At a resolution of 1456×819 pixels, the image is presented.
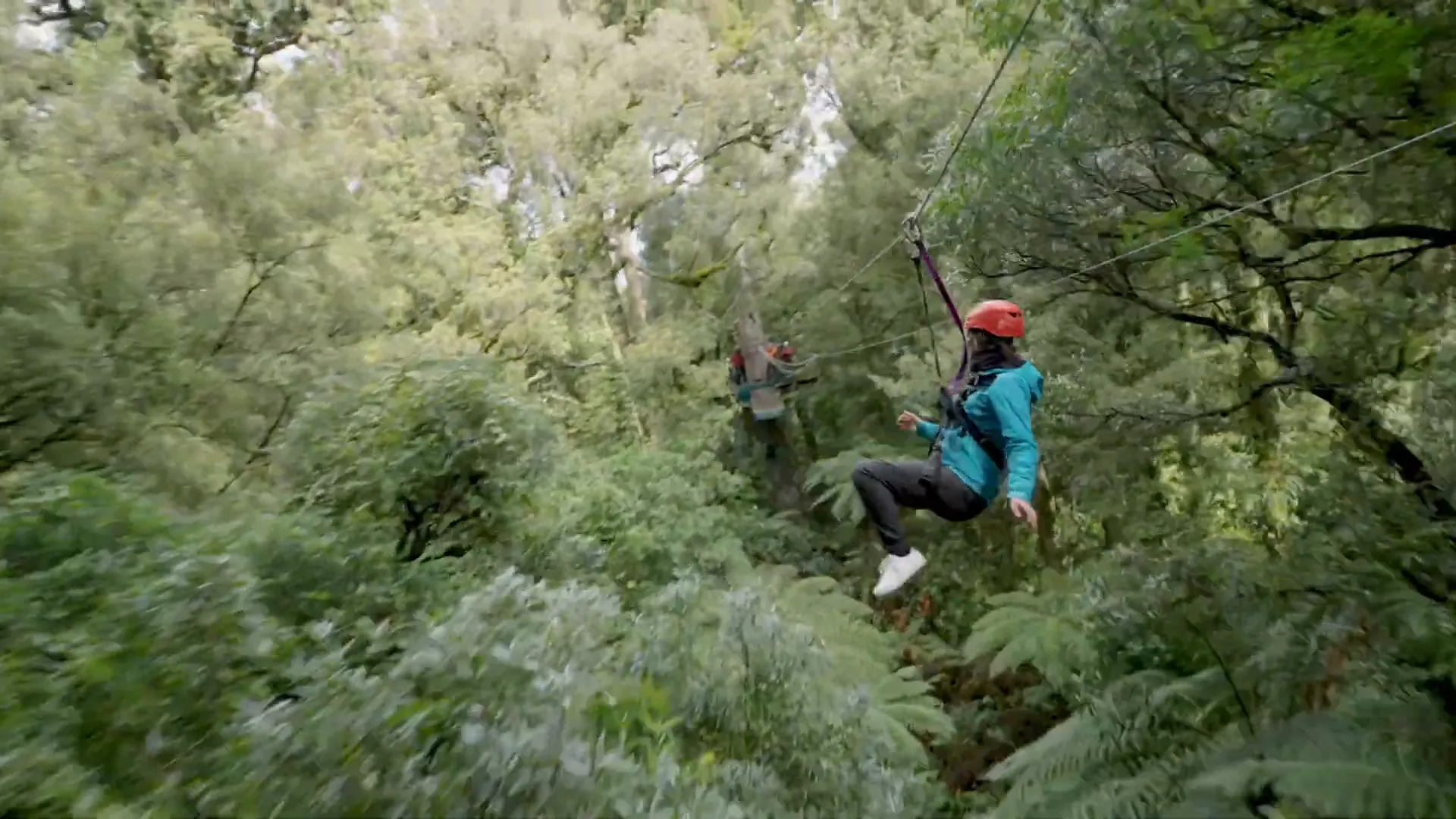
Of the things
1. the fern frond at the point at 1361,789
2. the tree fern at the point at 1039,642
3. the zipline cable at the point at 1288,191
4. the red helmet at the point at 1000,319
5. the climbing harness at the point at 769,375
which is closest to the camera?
the zipline cable at the point at 1288,191

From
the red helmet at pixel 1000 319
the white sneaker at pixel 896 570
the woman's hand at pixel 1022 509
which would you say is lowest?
the white sneaker at pixel 896 570

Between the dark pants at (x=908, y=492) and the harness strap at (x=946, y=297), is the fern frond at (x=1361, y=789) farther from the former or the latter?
the harness strap at (x=946, y=297)

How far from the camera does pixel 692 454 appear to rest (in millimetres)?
10281

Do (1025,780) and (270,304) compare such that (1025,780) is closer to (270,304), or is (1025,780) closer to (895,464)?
(895,464)

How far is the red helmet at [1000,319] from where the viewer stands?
157 inches

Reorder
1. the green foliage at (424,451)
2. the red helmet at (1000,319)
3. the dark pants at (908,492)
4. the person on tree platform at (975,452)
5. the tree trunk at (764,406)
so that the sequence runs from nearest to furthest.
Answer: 1. the person on tree platform at (975,452)
2. the red helmet at (1000,319)
3. the dark pants at (908,492)
4. the green foliage at (424,451)
5. the tree trunk at (764,406)

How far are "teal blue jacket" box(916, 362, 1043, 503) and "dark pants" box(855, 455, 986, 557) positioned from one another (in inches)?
2.5

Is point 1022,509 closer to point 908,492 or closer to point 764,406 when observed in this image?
point 908,492

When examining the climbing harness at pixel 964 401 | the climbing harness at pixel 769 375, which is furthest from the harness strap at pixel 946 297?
the climbing harness at pixel 769 375

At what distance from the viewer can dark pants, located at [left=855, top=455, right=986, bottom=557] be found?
13.6 feet

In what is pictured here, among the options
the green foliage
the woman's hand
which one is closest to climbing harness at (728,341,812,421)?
the green foliage

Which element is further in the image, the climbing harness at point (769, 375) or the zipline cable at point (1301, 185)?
the climbing harness at point (769, 375)

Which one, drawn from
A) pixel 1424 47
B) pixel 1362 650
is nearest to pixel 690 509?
pixel 1362 650

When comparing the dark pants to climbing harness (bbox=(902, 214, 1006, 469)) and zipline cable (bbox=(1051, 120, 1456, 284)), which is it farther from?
zipline cable (bbox=(1051, 120, 1456, 284))
